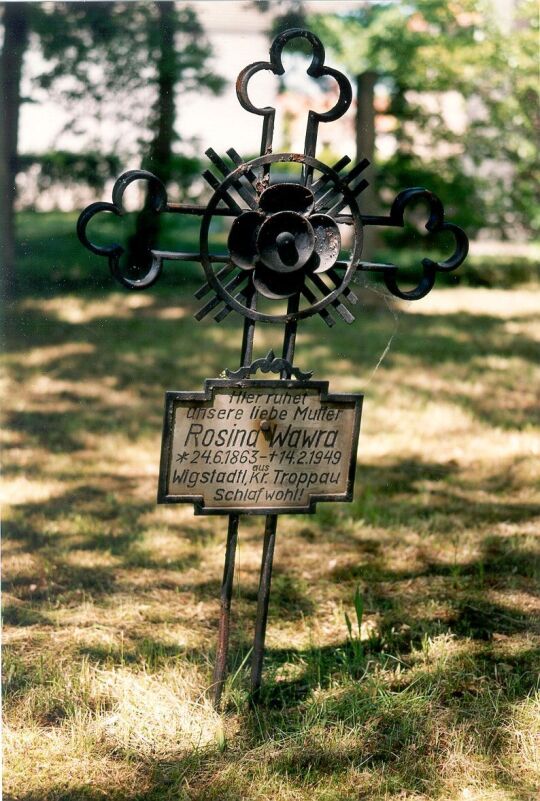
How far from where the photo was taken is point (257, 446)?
8.53ft

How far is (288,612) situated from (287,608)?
0.04 meters

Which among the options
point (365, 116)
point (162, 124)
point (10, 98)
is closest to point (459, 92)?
point (365, 116)

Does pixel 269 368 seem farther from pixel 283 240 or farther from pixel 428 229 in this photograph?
pixel 428 229

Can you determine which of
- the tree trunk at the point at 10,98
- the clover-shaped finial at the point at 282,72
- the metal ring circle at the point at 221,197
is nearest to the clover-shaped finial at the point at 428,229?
the metal ring circle at the point at 221,197

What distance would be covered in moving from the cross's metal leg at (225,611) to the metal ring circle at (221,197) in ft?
1.87

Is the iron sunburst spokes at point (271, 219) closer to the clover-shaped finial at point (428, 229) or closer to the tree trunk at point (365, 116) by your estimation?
the clover-shaped finial at point (428, 229)

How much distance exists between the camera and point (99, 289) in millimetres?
9297

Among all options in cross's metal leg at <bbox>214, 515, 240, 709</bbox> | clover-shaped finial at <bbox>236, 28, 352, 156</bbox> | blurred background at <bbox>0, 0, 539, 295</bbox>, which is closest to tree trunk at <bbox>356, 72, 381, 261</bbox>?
blurred background at <bbox>0, 0, 539, 295</bbox>

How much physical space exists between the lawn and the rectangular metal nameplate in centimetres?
61

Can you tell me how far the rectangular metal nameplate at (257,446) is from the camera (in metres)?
2.54

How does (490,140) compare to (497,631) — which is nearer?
(497,631)

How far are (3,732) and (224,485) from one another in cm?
90

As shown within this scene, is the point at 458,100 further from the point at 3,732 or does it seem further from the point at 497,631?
the point at 3,732

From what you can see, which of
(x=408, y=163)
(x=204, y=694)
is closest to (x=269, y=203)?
(x=204, y=694)
